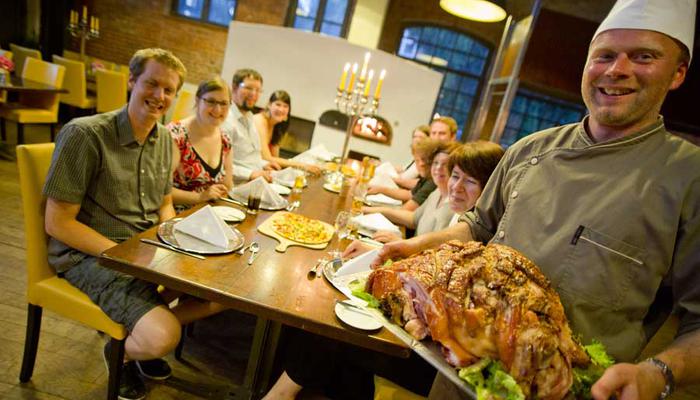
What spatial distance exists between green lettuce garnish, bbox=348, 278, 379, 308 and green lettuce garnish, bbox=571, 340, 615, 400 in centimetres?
47

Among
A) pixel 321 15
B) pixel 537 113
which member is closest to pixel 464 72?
pixel 537 113

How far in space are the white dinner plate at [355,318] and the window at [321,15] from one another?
25.5 ft

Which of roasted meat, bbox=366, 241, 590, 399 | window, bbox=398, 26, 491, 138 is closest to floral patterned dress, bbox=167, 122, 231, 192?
roasted meat, bbox=366, 241, 590, 399

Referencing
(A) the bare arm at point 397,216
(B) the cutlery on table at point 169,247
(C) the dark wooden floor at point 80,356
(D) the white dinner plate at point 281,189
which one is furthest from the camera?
(A) the bare arm at point 397,216

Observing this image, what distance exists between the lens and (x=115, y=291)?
5.33 ft

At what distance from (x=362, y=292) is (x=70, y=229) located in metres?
1.27

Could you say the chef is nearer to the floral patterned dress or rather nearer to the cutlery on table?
the cutlery on table

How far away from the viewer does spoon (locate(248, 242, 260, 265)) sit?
5.20ft

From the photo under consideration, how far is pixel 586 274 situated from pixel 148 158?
1.85 metres

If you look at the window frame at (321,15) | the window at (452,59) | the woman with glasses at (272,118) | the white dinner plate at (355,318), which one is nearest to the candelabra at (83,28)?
the window frame at (321,15)

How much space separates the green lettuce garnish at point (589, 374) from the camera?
33.8 inches

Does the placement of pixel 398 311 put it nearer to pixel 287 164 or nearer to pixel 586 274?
pixel 586 274

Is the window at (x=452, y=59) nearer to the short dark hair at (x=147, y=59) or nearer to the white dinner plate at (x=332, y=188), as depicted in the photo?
the white dinner plate at (x=332, y=188)

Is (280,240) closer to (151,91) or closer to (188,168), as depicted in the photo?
(151,91)
